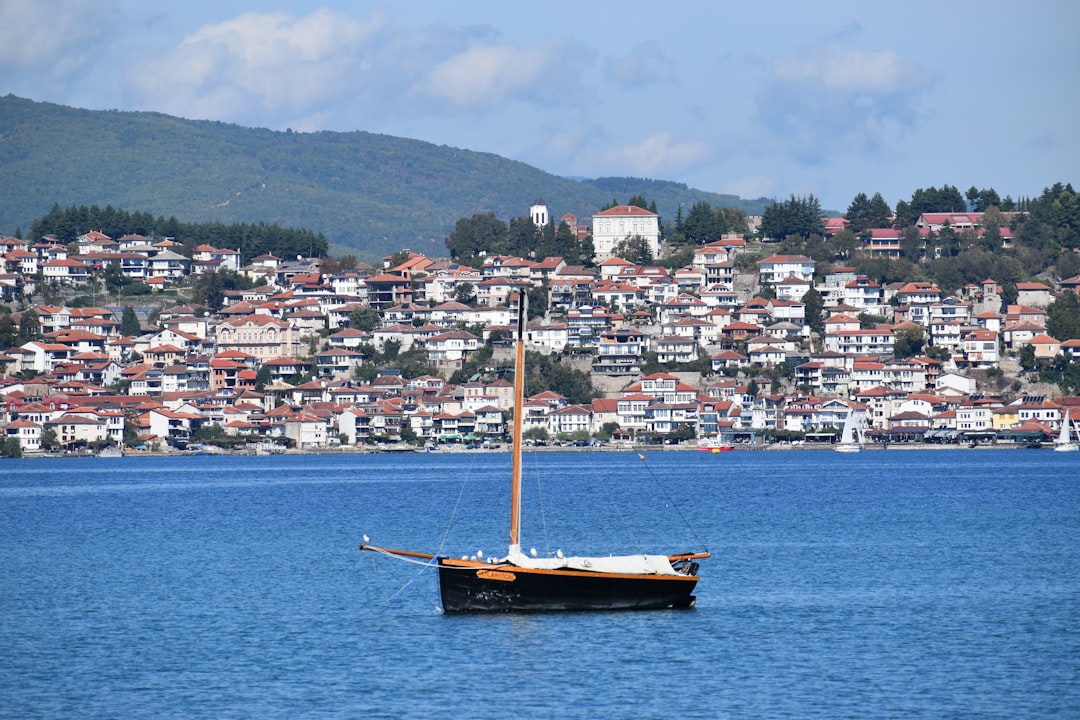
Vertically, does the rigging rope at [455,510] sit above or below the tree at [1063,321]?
below

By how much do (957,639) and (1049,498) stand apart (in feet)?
113

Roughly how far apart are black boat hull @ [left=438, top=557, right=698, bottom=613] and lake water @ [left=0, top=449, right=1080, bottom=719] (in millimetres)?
293

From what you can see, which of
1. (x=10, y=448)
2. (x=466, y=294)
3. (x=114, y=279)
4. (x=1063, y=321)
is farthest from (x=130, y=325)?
(x=1063, y=321)

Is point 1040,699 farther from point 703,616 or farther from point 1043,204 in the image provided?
point 1043,204

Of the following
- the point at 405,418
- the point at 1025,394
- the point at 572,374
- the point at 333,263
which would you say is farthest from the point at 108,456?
the point at 1025,394

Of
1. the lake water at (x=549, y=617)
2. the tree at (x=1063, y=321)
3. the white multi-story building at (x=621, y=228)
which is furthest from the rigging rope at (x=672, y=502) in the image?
the white multi-story building at (x=621, y=228)

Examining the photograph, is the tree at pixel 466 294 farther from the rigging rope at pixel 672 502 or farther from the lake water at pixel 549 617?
the lake water at pixel 549 617

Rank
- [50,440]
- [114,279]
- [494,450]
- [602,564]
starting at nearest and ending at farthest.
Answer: [602,564] < [50,440] < [494,450] < [114,279]

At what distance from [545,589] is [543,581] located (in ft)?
0.65

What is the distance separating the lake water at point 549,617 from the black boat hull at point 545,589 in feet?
0.96

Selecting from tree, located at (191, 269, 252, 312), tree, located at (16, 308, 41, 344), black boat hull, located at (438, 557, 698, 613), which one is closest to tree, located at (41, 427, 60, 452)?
tree, located at (16, 308, 41, 344)

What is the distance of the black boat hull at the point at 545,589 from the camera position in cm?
2831

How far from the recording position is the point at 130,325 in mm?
131875

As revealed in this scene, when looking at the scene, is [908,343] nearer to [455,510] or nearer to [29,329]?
[29,329]
